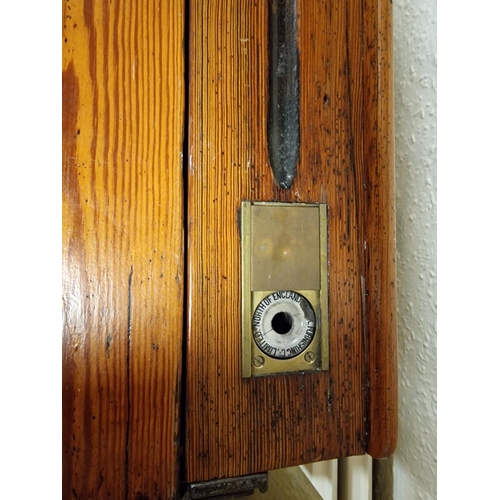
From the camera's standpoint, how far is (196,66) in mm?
444

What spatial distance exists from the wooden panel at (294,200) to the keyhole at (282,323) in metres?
0.05

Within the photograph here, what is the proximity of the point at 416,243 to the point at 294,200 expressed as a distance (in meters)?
0.25

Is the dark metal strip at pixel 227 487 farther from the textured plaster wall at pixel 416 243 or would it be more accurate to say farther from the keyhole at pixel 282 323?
the textured plaster wall at pixel 416 243

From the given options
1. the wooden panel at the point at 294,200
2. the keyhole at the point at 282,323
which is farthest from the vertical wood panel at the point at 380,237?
the keyhole at the point at 282,323

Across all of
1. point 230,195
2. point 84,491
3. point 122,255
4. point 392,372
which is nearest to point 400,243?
point 392,372

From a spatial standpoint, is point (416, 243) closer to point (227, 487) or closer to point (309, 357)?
point (309, 357)

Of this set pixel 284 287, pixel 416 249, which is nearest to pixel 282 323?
pixel 284 287

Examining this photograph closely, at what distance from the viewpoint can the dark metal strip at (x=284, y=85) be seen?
1.56 ft

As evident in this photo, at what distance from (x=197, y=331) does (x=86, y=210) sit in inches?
6.9

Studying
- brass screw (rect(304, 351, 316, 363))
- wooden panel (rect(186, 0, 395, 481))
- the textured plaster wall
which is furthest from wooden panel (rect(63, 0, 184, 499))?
the textured plaster wall

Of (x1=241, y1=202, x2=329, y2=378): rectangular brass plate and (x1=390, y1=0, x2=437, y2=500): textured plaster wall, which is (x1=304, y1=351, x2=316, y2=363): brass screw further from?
(x1=390, y1=0, x2=437, y2=500): textured plaster wall

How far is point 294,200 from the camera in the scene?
0.47 metres

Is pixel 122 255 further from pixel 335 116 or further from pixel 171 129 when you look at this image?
pixel 335 116
